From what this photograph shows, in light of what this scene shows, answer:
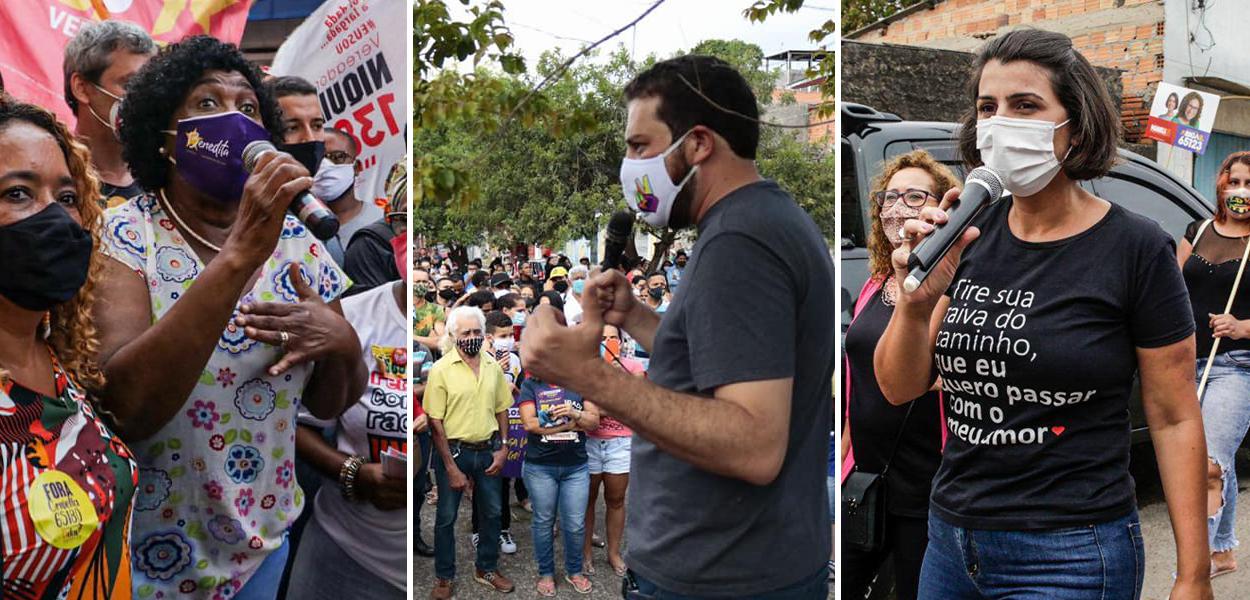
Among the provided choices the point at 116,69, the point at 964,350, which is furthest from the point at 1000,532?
the point at 116,69

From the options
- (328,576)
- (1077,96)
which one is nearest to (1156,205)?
(1077,96)

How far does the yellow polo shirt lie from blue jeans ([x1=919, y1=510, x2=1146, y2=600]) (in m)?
1.23

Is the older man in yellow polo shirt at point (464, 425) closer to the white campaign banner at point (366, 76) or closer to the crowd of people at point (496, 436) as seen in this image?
the crowd of people at point (496, 436)

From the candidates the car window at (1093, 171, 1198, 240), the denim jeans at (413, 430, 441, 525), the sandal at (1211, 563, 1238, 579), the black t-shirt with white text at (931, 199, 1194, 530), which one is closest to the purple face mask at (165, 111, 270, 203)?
the denim jeans at (413, 430, 441, 525)

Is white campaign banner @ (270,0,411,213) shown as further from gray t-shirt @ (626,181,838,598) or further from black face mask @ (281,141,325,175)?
gray t-shirt @ (626,181,838,598)

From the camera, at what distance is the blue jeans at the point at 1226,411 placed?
3049 mm

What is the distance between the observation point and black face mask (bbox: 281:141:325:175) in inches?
96.2

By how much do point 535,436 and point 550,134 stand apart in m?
0.89

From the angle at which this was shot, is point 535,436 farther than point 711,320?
Yes

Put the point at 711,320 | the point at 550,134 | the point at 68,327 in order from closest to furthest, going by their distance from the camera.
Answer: the point at 711,320, the point at 68,327, the point at 550,134

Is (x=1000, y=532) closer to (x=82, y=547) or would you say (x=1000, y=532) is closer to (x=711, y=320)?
(x=711, y=320)

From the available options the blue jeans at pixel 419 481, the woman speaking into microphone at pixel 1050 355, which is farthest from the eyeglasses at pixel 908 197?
the blue jeans at pixel 419 481

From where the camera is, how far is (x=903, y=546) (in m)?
2.62

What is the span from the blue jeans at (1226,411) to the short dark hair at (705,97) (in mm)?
1817
